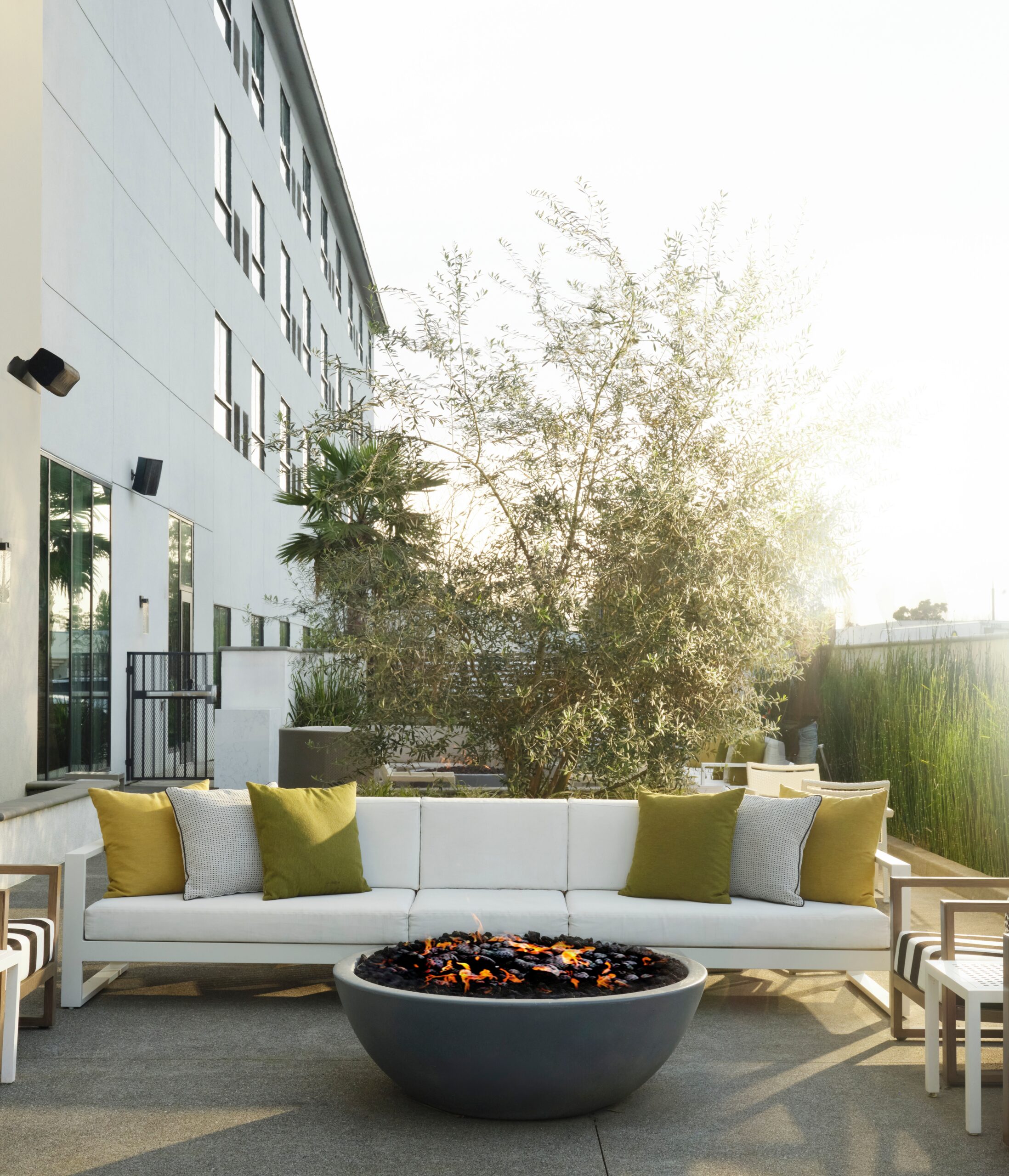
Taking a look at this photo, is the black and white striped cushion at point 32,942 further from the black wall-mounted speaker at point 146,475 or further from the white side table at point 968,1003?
the black wall-mounted speaker at point 146,475

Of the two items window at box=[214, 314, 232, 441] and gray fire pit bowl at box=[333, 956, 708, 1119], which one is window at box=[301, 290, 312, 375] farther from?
gray fire pit bowl at box=[333, 956, 708, 1119]

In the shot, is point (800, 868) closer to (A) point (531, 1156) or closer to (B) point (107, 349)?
(A) point (531, 1156)

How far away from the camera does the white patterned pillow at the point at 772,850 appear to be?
4.49 m

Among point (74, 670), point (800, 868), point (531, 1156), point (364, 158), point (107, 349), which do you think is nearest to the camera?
point (531, 1156)

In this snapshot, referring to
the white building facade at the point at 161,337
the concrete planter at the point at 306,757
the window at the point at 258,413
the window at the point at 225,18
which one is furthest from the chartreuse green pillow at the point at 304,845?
the window at the point at 225,18

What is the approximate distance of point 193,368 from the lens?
12.7 metres

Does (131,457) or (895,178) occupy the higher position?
(895,178)

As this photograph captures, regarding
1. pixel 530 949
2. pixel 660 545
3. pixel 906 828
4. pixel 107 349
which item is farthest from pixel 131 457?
pixel 530 949

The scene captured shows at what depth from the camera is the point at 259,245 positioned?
16.4m

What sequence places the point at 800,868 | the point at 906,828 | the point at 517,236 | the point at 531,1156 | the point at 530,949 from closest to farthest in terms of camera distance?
the point at 531,1156 < the point at 530,949 < the point at 800,868 < the point at 517,236 < the point at 906,828

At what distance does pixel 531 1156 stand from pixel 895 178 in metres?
7.68

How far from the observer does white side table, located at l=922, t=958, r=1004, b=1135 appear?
3.13 meters

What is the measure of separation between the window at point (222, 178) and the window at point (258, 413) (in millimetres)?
2223

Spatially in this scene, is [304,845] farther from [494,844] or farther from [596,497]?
[596,497]
